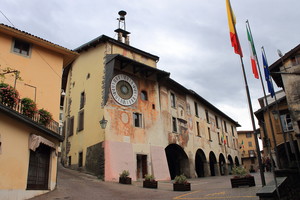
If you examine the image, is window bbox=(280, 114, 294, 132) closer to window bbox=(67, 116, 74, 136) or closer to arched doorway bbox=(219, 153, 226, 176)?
arched doorway bbox=(219, 153, 226, 176)

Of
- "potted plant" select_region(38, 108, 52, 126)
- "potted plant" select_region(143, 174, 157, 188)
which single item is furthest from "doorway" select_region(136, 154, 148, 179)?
"potted plant" select_region(38, 108, 52, 126)

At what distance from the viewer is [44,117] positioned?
43.2 ft

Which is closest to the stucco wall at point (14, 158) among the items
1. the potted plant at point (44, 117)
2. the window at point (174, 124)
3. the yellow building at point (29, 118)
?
the yellow building at point (29, 118)

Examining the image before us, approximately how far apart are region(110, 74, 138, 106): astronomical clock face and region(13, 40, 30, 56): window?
7.10 m

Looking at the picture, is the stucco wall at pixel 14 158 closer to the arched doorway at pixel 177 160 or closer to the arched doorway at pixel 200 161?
the arched doorway at pixel 177 160

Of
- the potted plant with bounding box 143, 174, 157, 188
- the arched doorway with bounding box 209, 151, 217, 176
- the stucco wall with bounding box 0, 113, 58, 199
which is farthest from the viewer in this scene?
the arched doorway with bounding box 209, 151, 217, 176

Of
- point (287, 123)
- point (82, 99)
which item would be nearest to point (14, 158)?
point (82, 99)

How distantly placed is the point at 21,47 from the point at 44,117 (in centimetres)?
415

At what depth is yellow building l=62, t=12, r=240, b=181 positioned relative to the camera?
19516mm

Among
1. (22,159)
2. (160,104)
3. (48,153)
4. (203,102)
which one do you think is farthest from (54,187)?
(203,102)

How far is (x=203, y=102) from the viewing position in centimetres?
3347

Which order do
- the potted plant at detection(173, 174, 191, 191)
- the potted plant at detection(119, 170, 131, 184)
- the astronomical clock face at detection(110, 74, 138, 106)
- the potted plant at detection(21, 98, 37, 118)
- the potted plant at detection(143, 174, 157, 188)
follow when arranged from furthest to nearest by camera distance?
the astronomical clock face at detection(110, 74, 138, 106) < the potted plant at detection(119, 170, 131, 184) < the potted plant at detection(143, 174, 157, 188) < the potted plant at detection(173, 174, 191, 191) < the potted plant at detection(21, 98, 37, 118)

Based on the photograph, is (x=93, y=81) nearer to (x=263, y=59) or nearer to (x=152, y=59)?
(x=152, y=59)

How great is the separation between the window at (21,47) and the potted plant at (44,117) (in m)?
3.48
